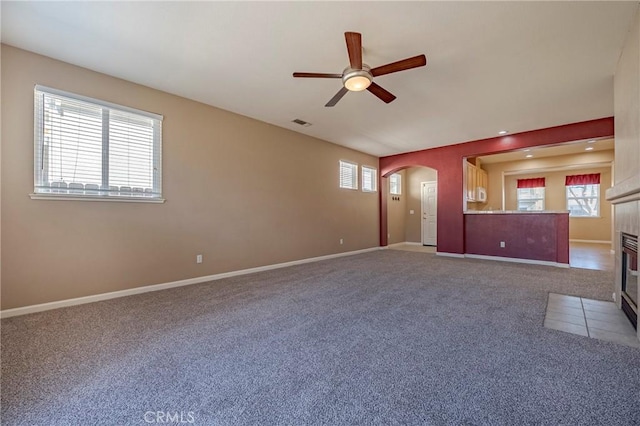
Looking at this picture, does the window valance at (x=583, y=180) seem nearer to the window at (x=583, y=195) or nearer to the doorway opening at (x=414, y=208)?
the window at (x=583, y=195)

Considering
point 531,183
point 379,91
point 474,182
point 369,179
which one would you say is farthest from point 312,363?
point 531,183

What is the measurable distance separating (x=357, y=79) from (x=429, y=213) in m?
6.85

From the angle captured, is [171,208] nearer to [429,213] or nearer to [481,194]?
[429,213]

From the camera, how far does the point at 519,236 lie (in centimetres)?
545

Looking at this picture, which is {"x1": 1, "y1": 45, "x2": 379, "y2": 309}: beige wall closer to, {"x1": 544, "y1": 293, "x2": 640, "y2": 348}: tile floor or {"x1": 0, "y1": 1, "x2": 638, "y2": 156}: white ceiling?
{"x1": 0, "y1": 1, "x2": 638, "y2": 156}: white ceiling

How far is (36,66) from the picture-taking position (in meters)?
2.75

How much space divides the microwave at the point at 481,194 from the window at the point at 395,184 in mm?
2258

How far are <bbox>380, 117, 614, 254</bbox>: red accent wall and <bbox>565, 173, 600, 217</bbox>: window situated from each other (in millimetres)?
4865

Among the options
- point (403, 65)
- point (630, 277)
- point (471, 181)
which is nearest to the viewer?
point (403, 65)

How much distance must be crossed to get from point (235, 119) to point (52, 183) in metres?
2.47

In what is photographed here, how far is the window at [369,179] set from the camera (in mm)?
7164

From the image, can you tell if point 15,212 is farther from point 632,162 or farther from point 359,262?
point 632,162

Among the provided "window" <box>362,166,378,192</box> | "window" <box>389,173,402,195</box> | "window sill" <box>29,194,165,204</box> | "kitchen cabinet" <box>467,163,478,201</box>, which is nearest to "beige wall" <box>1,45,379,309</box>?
"window sill" <box>29,194,165,204</box>

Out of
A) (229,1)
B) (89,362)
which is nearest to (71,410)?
(89,362)
